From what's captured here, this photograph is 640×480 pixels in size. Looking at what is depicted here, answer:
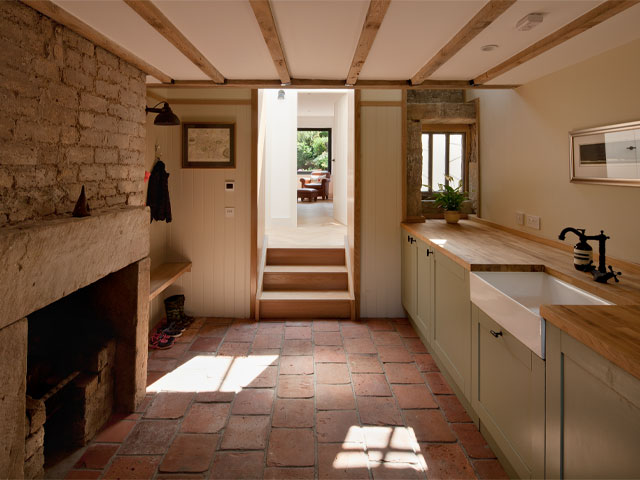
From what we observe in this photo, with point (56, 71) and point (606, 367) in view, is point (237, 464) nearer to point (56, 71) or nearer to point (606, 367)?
point (606, 367)

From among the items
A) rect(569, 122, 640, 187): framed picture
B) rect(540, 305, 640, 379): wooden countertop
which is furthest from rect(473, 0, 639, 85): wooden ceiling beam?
rect(540, 305, 640, 379): wooden countertop

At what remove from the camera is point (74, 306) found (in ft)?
9.22

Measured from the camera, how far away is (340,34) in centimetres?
248

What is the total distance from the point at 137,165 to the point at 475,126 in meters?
3.53

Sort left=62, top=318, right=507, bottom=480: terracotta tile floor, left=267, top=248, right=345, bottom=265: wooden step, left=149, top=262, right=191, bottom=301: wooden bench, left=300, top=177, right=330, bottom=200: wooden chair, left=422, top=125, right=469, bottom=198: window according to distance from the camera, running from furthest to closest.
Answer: left=300, top=177, right=330, bottom=200: wooden chair, left=267, top=248, right=345, bottom=265: wooden step, left=422, top=125, right=469, bottom=198: window, left=149, top=262, right=191, bottom=301: wooden bench, left=62, top=318, right=507, bottom=480: terracotta tile floor

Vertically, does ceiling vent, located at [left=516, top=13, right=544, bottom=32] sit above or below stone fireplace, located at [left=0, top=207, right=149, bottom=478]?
above

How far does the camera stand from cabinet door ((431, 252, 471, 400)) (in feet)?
8.61

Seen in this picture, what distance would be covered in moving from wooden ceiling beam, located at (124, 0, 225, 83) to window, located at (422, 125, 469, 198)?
284 cm

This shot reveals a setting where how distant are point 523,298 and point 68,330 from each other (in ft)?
9.49

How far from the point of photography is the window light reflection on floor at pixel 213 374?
10.1 ft

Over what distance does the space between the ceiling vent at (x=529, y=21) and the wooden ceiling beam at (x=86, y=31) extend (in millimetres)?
2321

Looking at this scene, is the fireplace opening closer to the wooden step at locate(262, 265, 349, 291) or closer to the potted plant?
the wooden step at locate(262, 265, 349, 291)

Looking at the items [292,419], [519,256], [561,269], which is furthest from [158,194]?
[561,269]

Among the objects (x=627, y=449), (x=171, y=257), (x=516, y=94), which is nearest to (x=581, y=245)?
(x=627, y=449)
